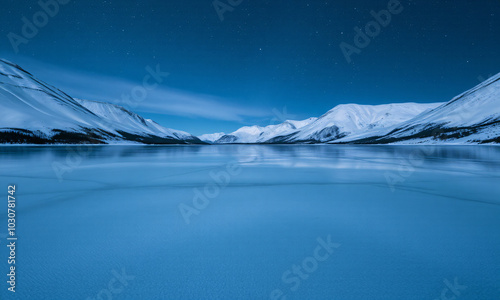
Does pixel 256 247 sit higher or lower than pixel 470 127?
lower

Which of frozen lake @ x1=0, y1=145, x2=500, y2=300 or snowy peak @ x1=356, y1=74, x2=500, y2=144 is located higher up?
snowy peak @ x1=356, y1=74, x2=500, y2=144

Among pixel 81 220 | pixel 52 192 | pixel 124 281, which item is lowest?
pixel 124 281

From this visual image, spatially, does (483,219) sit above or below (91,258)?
below

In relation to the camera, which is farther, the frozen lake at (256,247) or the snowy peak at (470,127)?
the snowy peak at (470,127)

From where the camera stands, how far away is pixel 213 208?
779 cm

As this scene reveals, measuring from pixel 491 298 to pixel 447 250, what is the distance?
4.62ft

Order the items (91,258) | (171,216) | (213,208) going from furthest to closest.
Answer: (213,208)
(171,216)
(91,258)

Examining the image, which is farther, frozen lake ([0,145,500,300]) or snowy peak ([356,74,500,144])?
snowy peak ([356,74,500,144])

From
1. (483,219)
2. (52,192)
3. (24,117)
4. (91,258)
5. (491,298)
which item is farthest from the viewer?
(24,117)

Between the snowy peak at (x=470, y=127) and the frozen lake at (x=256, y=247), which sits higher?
the snowy peak at (x=470, y=127)

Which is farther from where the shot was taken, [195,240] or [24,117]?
[24,117]

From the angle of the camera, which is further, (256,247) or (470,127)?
(470,127)

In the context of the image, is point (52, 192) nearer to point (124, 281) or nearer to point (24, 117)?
point (124, 281)

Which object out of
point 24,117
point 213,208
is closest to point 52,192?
point 213,208
